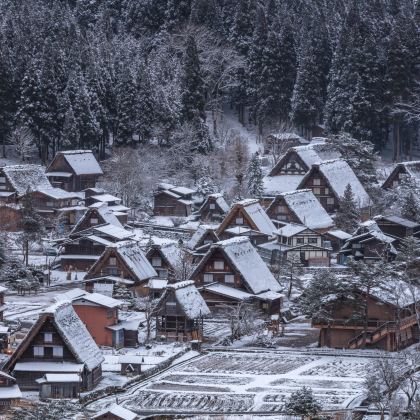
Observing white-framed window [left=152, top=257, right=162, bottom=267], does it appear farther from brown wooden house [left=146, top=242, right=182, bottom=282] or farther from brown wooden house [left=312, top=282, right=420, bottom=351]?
brown wooden house [left=312, top=282, right=420, bottom=351]

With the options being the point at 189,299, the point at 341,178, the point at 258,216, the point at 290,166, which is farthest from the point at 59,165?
the point at 189,299

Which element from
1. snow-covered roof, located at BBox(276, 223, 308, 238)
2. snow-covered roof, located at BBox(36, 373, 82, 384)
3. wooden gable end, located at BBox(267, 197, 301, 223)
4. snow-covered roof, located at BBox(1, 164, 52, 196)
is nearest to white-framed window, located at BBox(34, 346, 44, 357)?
snow-covered roof, located at BBox(36, 373, 82, 384)

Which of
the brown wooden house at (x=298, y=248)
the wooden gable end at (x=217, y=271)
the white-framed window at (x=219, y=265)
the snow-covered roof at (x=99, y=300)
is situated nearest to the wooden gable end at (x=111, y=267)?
the wooden gable end at (x=217, y=271)

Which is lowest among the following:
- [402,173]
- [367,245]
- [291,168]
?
[367,245]

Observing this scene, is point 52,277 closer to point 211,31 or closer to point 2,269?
point 2,269

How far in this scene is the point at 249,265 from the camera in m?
58.4

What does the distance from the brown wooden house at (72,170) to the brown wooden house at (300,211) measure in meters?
9.95

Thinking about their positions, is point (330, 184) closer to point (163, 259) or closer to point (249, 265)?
point (163, 259)

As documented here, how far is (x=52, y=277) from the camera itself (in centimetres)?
6278

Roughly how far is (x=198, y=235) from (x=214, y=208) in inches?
224

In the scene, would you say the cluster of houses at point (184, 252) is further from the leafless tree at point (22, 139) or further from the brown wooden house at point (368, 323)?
the leafless tree at point (22, 139)

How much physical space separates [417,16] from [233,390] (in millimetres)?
44335

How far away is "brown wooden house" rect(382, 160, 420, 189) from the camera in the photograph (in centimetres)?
7281

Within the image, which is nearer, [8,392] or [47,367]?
[8,392]
